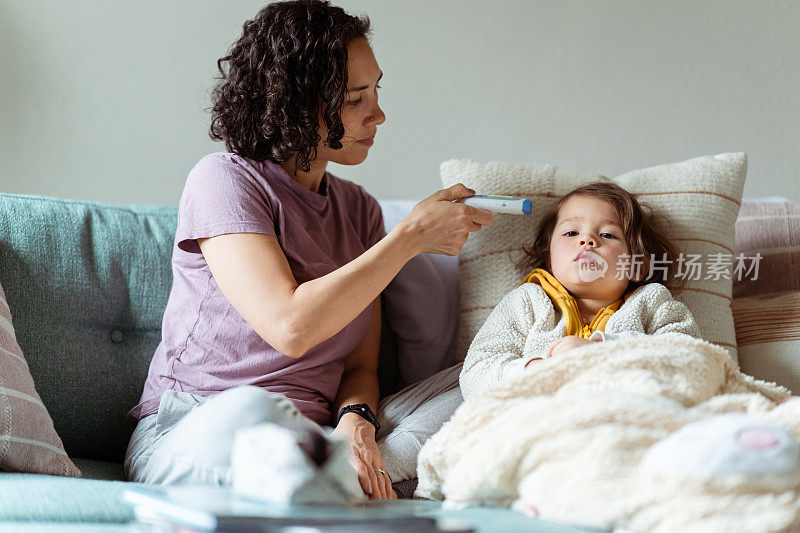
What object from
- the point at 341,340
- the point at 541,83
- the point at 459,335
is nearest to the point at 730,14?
the point at 541,83

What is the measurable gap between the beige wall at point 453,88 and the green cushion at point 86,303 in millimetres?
376

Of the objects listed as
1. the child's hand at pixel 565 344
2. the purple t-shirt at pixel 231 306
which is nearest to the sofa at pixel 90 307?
the purple t-shirt at pixel 231 306

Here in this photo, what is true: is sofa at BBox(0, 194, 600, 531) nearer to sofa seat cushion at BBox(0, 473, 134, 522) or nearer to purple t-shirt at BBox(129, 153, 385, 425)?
purple t-shirt at BBox(129, 153, 385, 425)

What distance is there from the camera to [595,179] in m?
1.66

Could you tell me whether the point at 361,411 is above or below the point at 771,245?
below

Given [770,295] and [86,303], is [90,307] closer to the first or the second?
[86,303]

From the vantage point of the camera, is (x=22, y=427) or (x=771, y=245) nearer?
(x=22, y=427)

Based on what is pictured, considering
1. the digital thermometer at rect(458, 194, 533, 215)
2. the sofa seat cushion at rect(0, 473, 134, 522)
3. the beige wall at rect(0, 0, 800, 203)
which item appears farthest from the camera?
the beige wall at rect(0, 0, 800, 203)

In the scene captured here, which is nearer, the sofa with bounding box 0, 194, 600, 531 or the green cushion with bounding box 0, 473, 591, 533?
the green cushion with bounding box 0, 473, 591, 533

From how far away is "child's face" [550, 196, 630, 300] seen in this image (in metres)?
1.46

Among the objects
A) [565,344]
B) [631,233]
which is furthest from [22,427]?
[631,233]

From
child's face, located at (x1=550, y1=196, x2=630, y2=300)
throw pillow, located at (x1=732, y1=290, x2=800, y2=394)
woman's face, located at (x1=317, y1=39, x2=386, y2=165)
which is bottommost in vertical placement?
throw pillow, located at (x1=732, y1=290, x2=800, y2=394)

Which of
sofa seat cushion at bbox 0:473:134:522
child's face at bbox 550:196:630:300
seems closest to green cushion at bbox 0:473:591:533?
sofa seat cushion at bbox 0:473:134:522

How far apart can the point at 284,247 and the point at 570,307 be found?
56 cm
